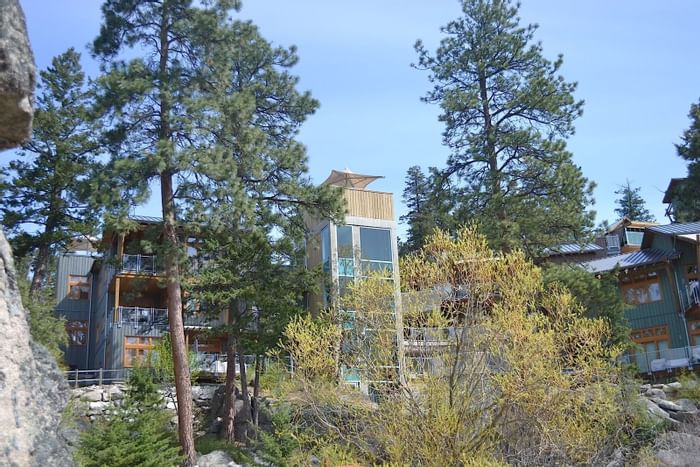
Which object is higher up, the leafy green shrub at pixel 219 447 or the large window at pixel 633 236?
the large window at pixel 633 236

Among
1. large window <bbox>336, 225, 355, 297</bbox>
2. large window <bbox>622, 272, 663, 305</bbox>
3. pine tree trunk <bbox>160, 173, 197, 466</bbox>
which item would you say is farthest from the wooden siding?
large window <bbox>622, 272, 663, 305</bbox>

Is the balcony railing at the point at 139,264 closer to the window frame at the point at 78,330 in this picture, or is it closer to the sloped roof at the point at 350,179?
the sloped roof at the point at 350,179

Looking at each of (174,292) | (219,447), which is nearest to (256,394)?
(219,447)

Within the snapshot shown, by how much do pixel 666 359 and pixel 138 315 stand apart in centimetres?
2266

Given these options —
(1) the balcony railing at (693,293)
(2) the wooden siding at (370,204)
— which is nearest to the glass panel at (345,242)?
(2) the wooden siding at (370,204)

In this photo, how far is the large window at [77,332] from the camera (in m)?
38.8

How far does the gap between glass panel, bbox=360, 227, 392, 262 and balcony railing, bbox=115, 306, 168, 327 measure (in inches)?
370

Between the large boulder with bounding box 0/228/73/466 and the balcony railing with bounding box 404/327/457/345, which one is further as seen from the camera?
the balcony railing with bounding box 404/327/457/345

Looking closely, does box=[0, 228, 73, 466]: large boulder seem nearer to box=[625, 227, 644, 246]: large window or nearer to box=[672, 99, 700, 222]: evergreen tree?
box=[672, 99, 700, 222]: evergreen tree

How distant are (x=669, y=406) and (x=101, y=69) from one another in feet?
70.8

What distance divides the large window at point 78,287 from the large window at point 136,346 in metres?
10.3

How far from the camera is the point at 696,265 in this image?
A: 32719 mm

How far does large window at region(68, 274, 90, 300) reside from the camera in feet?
131

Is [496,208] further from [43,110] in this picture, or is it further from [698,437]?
[43,110]
